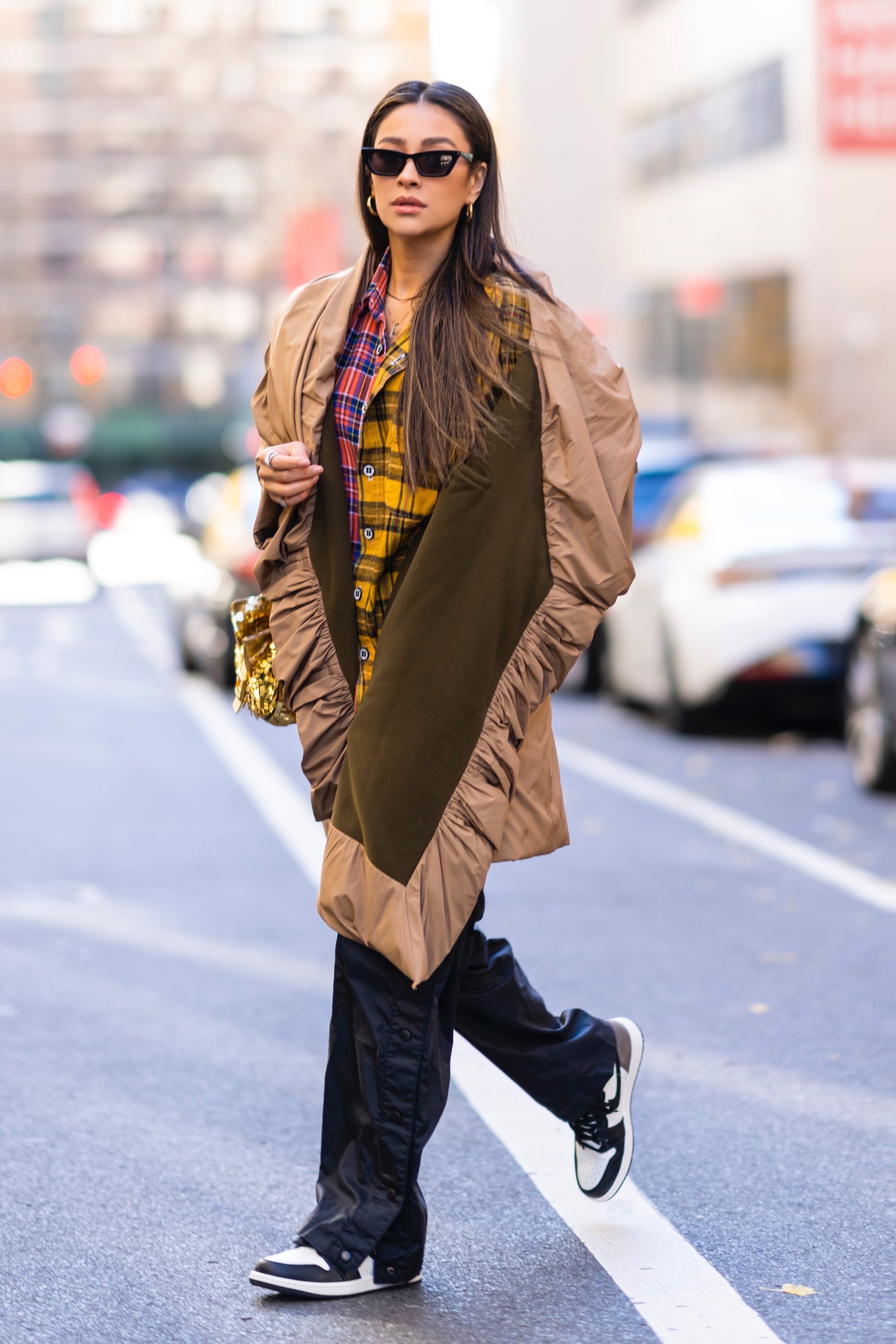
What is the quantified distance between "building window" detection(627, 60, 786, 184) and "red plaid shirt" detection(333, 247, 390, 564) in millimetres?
36268

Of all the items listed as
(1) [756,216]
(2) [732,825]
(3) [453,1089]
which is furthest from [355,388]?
(1) [756,216]

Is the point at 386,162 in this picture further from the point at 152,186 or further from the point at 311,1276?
the point at 152,186

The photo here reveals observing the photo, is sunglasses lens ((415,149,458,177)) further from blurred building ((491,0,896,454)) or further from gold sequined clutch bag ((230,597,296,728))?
blurred building ((491,0,896,454))

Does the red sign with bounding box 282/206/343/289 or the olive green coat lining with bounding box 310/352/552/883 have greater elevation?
the red sign with bounding box 282/206/343/289

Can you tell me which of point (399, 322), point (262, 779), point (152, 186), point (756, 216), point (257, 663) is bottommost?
point (262, 779)

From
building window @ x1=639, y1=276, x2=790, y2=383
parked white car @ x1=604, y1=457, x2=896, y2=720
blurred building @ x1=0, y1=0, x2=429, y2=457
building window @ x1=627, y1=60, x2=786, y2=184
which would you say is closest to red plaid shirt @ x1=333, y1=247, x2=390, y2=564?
parked white car @ x1=604, y1=457, x2=896, y2=720

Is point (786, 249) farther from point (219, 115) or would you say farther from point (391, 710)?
point (219, 115)

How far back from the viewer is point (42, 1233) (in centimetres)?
419

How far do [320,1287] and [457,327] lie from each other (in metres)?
1.65

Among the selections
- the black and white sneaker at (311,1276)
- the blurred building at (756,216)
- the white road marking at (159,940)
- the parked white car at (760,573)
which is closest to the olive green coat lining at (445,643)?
the black and white sneaker at (311,1276)

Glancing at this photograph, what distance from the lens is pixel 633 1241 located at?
4.11 meters

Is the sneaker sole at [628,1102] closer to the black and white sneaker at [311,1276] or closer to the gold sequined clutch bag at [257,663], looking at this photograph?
the black and white sneaker at [311,1276]

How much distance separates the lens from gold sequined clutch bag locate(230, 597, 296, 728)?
398cm

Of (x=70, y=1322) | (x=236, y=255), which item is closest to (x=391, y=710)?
(x=70, y=1322)
